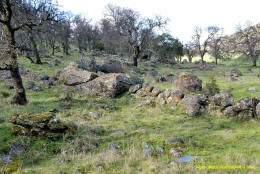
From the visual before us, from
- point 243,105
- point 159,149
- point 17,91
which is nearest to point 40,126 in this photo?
point 159,149

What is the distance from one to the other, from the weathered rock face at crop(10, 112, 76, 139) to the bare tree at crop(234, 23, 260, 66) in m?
56.0

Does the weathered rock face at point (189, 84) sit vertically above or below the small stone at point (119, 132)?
above

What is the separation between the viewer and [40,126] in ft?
31.8

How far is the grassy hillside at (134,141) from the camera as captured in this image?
7088mm

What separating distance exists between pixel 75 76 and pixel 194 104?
10692 mm

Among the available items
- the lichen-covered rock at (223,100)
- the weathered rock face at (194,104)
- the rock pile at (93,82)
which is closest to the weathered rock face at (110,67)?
the rock pile at (93,82)

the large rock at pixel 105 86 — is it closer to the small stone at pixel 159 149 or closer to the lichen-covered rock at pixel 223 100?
the lichen-covered rock at pixel 223 100

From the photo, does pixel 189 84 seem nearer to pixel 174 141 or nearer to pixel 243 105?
pixel 243 105

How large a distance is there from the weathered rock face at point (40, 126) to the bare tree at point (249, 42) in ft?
184

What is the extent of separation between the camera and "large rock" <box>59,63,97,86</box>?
784 inches

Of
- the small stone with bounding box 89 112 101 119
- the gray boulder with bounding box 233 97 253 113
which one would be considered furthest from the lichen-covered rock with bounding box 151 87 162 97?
the gray boulder with bounding box 233 97 253 113

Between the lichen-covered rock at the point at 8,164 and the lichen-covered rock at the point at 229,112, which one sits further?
the lichen-covered rock at the point at 229,112

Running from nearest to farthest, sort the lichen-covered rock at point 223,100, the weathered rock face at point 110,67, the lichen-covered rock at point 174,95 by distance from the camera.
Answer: the lichen-covered rock at point 223,100, the lichen-covered rock at point 174,95, the weathered rock face at point 110,67

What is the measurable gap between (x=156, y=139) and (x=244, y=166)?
3.61 m
